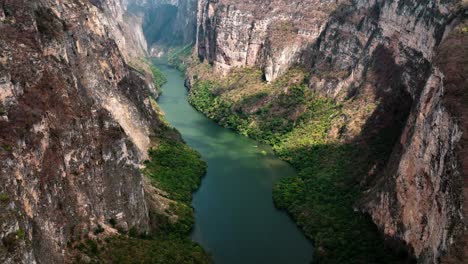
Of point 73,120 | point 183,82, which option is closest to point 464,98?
point 73,120

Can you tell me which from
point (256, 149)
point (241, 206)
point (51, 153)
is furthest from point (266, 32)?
point (51, 153)

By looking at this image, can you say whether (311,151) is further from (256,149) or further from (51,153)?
(51,153)

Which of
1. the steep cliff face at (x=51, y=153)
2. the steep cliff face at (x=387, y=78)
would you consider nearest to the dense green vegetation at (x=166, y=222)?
the steep cliff face at (x=51, y=153)

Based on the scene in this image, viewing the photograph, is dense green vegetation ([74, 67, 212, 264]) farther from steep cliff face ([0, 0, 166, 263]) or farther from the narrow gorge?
steep cliff face ([0, 0, 166, 263])

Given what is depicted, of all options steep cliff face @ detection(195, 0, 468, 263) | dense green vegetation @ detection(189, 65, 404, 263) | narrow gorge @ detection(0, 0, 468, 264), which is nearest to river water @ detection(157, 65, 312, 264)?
narrow gorge @ detection(0, 0, 468, 264)

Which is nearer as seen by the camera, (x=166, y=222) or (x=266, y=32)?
(x=166, y=222)
